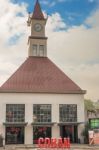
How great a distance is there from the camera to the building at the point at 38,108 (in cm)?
4256

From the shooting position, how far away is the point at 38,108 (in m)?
43.8

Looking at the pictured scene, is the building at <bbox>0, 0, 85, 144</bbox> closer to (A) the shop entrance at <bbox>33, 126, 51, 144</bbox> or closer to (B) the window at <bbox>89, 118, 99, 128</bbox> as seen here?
(A) the shop entrance at <bbox>33, 126, 51, 144</bbox>

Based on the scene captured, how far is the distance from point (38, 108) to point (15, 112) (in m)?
2.99

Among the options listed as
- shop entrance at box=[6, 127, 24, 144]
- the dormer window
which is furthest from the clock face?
shop entrance at box=[6, 127, 24, 144]

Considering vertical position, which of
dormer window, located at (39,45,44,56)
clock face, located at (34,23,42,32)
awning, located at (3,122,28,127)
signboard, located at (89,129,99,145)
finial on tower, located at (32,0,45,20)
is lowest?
signboard, located at (89,129,99,145)

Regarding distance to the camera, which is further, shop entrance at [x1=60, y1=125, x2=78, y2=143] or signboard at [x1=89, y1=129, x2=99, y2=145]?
shop entrance at [x1=60, y1=125, x2=78, y2=143]

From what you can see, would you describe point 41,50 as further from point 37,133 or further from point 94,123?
point 94,123

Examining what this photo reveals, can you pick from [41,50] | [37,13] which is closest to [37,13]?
[37,13]

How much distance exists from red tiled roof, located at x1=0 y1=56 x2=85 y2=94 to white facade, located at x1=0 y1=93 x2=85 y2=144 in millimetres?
A: 663

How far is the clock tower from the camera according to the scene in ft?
167

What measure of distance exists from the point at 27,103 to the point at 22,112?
130 centimetres

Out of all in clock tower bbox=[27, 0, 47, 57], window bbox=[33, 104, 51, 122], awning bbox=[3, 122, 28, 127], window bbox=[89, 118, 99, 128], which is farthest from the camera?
clock tower bbox=[27, 0, 47, 57]

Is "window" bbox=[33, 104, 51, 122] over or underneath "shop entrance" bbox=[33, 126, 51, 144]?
over

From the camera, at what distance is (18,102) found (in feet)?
142
